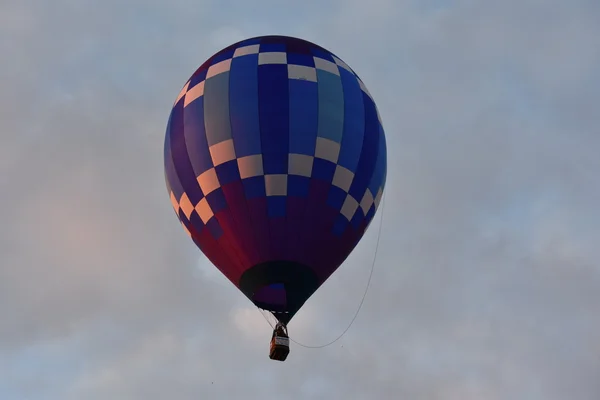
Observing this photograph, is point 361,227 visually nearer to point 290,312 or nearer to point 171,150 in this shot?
point 290,312

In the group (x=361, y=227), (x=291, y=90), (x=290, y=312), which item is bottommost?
(x=290, y=312)

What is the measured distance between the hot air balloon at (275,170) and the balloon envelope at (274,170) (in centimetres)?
2

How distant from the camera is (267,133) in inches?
1107

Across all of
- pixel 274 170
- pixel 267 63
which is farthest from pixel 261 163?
pixel 267 63

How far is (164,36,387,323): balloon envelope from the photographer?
91.4ft

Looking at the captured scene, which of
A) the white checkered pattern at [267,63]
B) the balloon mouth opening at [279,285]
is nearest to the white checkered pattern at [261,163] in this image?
the white checkered pattern at [267,63]

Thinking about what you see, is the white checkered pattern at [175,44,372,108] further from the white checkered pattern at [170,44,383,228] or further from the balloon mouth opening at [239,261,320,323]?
the balloon mouth opening at [239,261,320,323]

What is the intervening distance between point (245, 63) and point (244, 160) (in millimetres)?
2579

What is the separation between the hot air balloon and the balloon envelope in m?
0.02

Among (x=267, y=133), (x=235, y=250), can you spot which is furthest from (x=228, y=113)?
(x=235, y=250)

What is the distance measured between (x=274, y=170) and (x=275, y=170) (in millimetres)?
22

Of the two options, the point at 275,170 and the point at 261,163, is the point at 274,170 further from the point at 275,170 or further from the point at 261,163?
the point at 261,163

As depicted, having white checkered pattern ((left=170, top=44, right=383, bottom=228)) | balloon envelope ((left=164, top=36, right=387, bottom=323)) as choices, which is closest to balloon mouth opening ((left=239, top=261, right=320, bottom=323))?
balloon envelope ((left=164, top=36, right=387, bottom=323))

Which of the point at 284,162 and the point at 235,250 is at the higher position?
the point at 284,162
